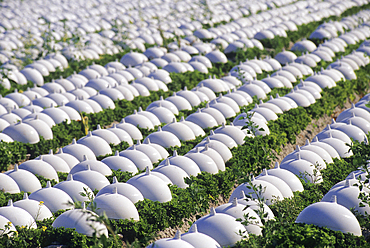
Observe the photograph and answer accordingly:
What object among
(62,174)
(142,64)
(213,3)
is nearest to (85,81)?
(142,64)

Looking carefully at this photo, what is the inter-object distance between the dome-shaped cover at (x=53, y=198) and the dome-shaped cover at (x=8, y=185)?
1.23 m

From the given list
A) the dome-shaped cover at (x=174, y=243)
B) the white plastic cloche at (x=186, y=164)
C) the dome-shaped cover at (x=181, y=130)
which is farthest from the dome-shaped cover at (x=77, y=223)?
the dome-shaped cover at (x=181, y=130)

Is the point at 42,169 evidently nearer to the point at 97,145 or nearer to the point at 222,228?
the point at 97,145

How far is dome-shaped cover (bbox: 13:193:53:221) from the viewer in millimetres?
10797

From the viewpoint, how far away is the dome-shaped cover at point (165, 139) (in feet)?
50.8

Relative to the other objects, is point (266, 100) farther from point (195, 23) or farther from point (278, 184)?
point (195, 23)

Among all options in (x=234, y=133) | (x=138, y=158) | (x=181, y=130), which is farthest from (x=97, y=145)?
(x=234, y=133)

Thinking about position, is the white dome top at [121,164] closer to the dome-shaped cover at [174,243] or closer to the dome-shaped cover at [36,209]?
the dome-shaped cover at [36,209]

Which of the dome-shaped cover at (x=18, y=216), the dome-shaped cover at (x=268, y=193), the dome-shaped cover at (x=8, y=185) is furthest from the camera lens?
the dome-shaped cover at (x=8, y=185)

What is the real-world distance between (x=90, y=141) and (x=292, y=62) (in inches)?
565

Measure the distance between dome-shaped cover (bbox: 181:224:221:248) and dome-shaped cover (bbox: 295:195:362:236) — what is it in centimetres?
210

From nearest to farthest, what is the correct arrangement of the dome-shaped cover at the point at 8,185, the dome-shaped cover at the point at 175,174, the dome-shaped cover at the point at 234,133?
the dome-shaped cover at the point at 8,185
the dome-shaped cover at the point at 175,174
the dome-shaped cover at the point at 234,133

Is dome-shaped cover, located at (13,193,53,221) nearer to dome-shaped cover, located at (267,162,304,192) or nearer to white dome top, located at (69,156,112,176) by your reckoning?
white dome top, located at (69,156,112,176)

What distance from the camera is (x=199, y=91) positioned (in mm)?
20859
